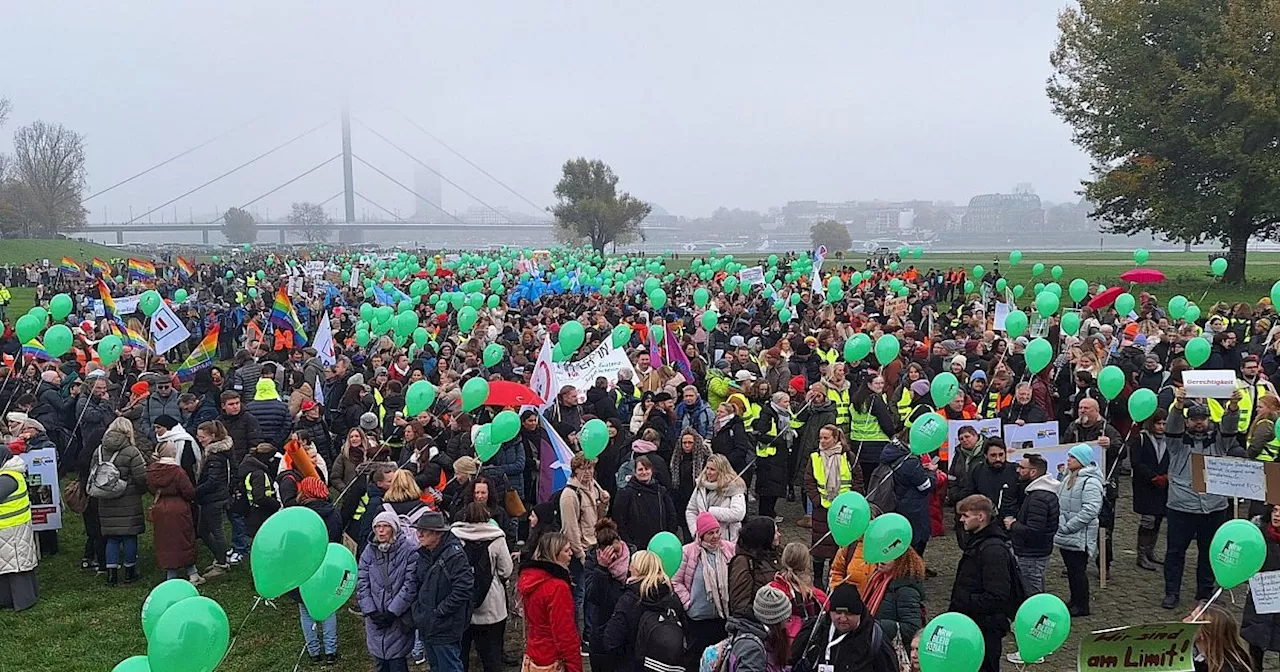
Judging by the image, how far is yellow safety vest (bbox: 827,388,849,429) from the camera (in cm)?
1045

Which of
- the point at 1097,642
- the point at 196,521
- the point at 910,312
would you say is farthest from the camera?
the point at 910,312

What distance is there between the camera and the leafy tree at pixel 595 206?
76.1 meters

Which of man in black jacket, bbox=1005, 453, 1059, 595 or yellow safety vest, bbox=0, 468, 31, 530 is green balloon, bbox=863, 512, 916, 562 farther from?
yellow safety vest, bbox=0, 468, 31, 530

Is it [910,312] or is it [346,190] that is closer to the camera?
[910,312]

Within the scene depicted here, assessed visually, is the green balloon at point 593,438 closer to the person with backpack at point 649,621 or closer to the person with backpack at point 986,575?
the person with backpack at point 649,621

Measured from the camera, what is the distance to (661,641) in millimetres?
5172

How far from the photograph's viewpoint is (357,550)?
8.11 meters

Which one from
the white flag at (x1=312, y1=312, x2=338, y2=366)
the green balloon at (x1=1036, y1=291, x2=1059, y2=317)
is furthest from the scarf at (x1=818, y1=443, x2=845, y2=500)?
the green balloon at (x1=1036, y1=291, x2=1059, y2=317)

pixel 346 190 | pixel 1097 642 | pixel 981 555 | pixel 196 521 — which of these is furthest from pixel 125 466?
pixel 346 190

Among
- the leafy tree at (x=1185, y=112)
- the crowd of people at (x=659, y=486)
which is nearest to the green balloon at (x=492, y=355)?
the crowd of people at (x=659, y=486)

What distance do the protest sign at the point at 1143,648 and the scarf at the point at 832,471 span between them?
3.38 m

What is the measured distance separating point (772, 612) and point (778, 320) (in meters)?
15.1

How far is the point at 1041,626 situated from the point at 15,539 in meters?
7.74

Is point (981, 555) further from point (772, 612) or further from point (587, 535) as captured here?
point (587, 535)
